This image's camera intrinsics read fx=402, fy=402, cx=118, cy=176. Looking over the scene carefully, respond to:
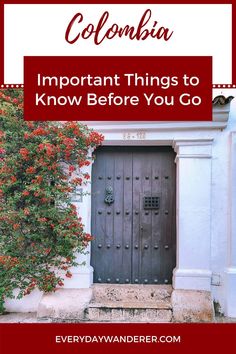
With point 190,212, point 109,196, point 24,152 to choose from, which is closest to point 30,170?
point 24,152

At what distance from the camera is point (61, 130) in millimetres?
4945

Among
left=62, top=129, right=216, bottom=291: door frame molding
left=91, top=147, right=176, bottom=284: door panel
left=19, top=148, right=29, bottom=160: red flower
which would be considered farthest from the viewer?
left=91, top=147, right=176, bottom=284: door panel

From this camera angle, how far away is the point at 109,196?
17.5 ft

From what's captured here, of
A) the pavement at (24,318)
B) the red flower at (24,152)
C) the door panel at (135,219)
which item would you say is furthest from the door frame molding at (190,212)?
the red flower at (24,152)

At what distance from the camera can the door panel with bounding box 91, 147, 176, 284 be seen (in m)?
5.32

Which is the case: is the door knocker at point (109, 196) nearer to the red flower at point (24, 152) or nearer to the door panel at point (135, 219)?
the door panel at point (135, 219)

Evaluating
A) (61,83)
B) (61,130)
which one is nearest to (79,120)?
(61,130)

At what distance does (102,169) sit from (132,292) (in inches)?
64.7

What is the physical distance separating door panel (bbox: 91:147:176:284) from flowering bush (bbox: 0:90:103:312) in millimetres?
444

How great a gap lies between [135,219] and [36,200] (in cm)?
133

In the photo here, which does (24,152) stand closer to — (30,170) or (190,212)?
(30,170)

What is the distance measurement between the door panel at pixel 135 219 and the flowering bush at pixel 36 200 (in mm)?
444

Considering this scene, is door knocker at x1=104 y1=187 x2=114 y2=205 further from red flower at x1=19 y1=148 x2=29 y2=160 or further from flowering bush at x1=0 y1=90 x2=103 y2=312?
red flower at x1=19 y1=148 x2=29 y2=160

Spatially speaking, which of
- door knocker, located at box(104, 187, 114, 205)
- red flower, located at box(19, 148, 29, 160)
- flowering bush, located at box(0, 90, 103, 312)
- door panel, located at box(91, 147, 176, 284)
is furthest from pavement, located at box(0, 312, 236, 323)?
red flower, located at box(19, 148, 29, 160)
